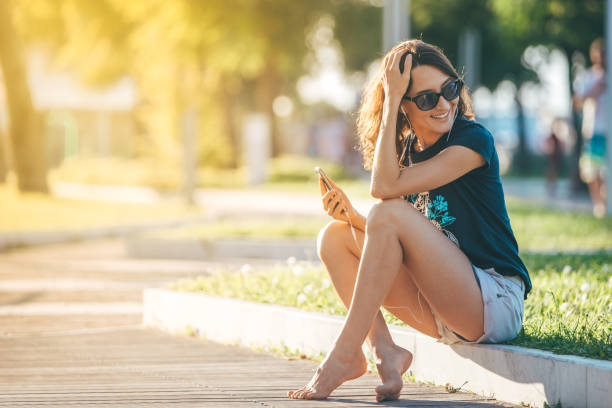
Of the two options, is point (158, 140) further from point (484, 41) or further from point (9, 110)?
point (484, 41)

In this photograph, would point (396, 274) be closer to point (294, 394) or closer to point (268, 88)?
point (294, 394)

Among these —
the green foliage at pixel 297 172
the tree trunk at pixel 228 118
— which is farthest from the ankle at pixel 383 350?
the tree trunk at pixel 228 118

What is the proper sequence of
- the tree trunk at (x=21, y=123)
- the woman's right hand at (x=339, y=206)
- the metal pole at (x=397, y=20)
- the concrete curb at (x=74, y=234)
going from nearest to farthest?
the woman's right hand at (x=339, y=206), the concrete curb at (x=74, y=234), the metal pole at (x=397, y=20), the tree trunk at (x=21, y=123)

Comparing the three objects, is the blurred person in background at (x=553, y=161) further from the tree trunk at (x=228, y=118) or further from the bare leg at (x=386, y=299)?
the bare leg at (x=386, y=299)

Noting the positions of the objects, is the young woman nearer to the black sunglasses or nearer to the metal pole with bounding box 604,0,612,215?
the black sunglasses

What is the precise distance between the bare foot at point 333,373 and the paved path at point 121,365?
0.05m

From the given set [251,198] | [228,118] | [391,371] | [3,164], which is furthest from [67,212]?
[228,118]

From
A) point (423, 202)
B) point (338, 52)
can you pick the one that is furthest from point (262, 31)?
point (423, 202)

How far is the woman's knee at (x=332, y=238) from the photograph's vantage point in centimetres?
470

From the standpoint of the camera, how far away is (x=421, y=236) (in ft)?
13.9

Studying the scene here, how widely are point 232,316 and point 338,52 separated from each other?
3342 cm

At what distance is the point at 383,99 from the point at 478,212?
0.71 metres

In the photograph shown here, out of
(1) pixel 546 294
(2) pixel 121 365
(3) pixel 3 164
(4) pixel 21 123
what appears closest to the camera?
(2) pixel 121 365

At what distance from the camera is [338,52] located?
3897cm
